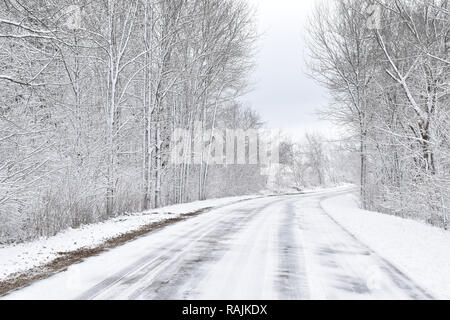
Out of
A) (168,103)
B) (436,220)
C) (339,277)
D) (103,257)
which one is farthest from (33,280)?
(168,103)

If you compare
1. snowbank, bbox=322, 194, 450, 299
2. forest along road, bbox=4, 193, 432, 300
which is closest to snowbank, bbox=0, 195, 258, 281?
forest along road, bbox=4, 193, 432, 300

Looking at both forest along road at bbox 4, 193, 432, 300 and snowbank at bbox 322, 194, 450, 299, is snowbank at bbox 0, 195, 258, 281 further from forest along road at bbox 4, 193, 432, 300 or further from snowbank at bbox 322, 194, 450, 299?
snowbank at bbox 322, 194, 450, 299

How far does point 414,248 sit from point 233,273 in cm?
495

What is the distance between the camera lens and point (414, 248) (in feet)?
25.5

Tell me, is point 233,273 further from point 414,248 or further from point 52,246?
point 52,246

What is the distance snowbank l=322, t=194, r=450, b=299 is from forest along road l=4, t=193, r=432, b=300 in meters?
0.26

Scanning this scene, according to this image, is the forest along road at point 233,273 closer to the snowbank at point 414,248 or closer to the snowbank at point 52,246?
the snowbank at point 414,248

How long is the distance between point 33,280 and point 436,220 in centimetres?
1428

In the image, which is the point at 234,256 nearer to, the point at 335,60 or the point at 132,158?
the point at 132,158

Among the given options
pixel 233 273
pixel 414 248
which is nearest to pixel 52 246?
pixel 233 273

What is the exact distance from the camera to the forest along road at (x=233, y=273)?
175 inches

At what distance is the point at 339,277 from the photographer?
17.1ft

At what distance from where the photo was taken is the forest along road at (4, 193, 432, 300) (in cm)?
445

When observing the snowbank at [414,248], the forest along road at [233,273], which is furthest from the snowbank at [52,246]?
the snowbank at [414,248]
